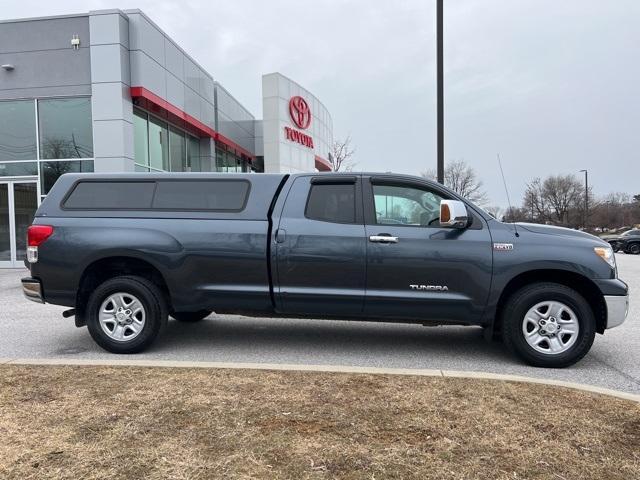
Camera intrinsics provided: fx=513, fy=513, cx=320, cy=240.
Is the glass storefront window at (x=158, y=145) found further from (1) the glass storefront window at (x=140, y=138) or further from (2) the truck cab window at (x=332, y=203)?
(2) the truck cab window at (x=332, y=203)

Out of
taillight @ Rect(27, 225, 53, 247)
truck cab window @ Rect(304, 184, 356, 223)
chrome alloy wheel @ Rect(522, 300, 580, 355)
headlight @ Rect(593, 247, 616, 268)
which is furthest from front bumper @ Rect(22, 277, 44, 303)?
headlight @ Rect(593, 247, 616, 268)

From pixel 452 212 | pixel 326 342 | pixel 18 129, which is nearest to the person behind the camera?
pixel 452 212

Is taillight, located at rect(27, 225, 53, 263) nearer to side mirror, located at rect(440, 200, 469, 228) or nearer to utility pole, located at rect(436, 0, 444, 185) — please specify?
side mirror, located at rect(440, 200, 469, 228)

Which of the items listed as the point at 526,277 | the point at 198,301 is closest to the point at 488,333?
the point at 526,277

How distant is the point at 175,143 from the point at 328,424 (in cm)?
1729

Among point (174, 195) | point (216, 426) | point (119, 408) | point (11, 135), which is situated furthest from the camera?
point (11, 135)

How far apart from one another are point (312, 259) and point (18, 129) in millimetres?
14320

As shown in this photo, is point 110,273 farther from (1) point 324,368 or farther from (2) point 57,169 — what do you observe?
(2) point 57,169

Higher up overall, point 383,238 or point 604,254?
point 383,238

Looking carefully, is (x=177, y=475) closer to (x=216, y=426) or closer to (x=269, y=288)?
(x=216, y=426)

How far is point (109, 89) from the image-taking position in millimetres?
14719

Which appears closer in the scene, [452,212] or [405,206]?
[452,212]

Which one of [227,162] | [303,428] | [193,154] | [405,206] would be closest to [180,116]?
[193,154]

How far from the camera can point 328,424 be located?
344 cm
